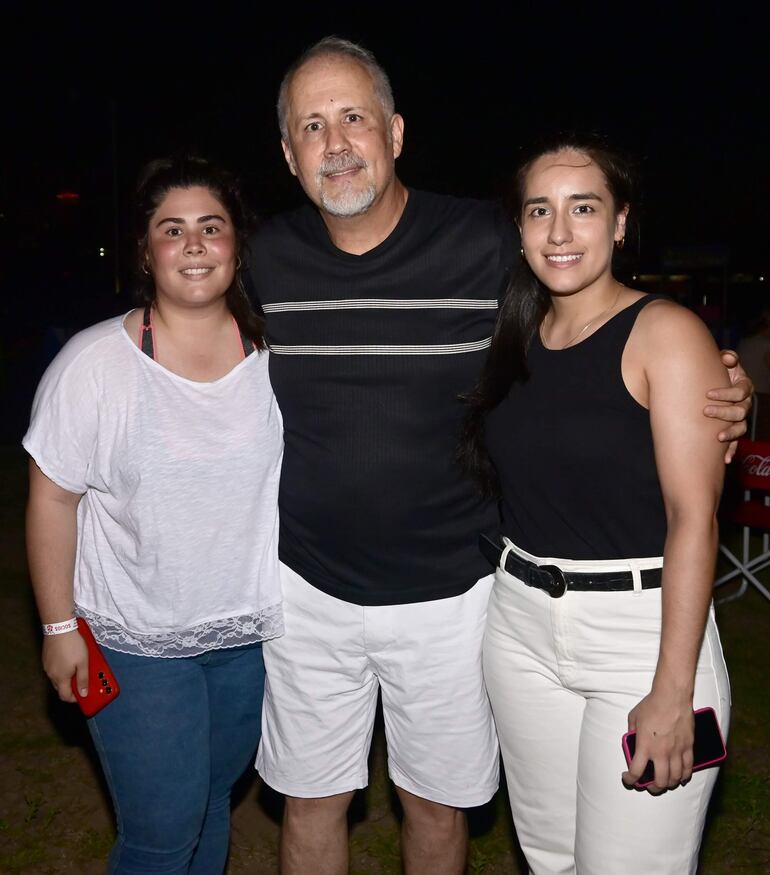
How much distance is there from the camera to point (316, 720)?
2775mm

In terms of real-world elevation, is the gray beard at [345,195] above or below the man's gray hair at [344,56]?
below

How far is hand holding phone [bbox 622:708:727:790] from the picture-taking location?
6.58 feet

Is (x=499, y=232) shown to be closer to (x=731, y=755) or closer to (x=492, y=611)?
(x=492, y=611)

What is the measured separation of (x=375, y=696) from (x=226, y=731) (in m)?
0.47

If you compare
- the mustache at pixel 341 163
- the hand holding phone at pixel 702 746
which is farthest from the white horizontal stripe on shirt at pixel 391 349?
the hand holding phone at pixel 702 746

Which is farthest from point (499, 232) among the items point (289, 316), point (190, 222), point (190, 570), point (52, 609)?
point (52, 609)

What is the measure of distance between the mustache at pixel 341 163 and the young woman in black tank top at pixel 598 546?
525 millimetres

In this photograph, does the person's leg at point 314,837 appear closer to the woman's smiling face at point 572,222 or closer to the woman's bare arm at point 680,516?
the woman's bare arm at point 680,516

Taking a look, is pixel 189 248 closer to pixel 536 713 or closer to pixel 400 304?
pixel 400 304

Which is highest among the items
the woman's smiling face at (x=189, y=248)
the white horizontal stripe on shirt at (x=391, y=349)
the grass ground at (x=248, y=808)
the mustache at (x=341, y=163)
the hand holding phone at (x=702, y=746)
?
the mustache at (x=341, y=163)

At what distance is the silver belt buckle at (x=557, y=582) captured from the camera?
2156 mm

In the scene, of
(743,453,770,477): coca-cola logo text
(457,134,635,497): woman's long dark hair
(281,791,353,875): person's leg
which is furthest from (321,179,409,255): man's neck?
(743,453,770,477): coca-cola logo text

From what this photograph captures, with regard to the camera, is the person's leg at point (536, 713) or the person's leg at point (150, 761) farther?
the person's leg at point (150, 761)

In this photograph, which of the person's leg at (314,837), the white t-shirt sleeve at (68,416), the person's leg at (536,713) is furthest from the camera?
the person's leg at (314,837)
